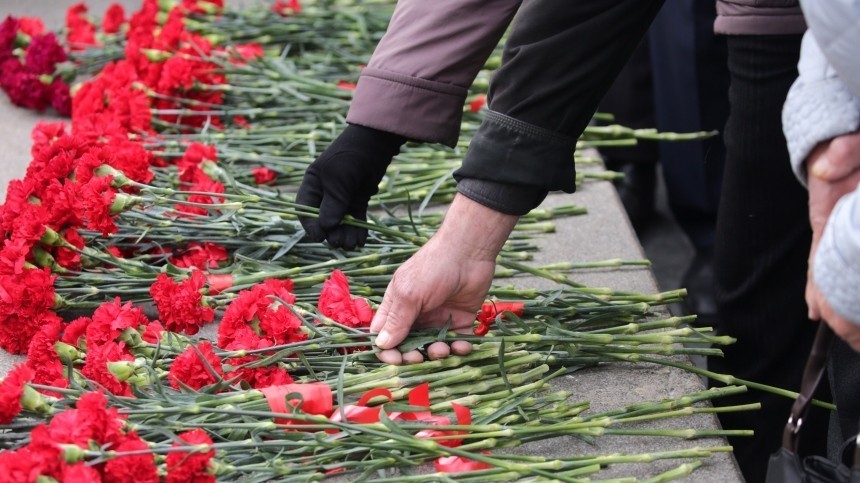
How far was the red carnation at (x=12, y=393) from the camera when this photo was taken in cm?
136

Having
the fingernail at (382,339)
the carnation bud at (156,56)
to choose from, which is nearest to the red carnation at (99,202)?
the fingernail at (382,339)

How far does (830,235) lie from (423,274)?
597 millimetres

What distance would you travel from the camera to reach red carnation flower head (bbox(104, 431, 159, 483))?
1253mm

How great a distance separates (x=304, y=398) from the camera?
1.46m

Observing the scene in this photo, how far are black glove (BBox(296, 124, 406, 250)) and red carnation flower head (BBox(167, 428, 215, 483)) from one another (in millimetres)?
549

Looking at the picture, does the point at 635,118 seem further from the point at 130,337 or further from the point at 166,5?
the point at 130,337

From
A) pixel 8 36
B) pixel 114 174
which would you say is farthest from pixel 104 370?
pixel 8 36

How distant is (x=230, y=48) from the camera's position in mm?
2828

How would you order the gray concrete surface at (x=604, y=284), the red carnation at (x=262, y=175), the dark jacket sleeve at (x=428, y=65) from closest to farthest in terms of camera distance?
the gray concrete surface at (x=604, y=284), the dark jacket sleeve at (x=428, y=65), the red carnation at (x=262, y=175)

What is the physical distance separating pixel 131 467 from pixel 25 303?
0.59 meters

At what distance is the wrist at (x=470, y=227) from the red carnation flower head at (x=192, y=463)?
17.8 inches

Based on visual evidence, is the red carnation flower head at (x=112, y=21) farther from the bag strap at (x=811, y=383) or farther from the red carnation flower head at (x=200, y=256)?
the bag strap at (x=811, y=383)

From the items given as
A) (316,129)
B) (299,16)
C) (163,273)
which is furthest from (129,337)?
(299,16)

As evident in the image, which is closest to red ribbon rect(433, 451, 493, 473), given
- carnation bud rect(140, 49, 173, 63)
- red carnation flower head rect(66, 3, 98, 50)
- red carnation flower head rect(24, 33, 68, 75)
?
carnation bud rect(140, 49, 173, 63)
